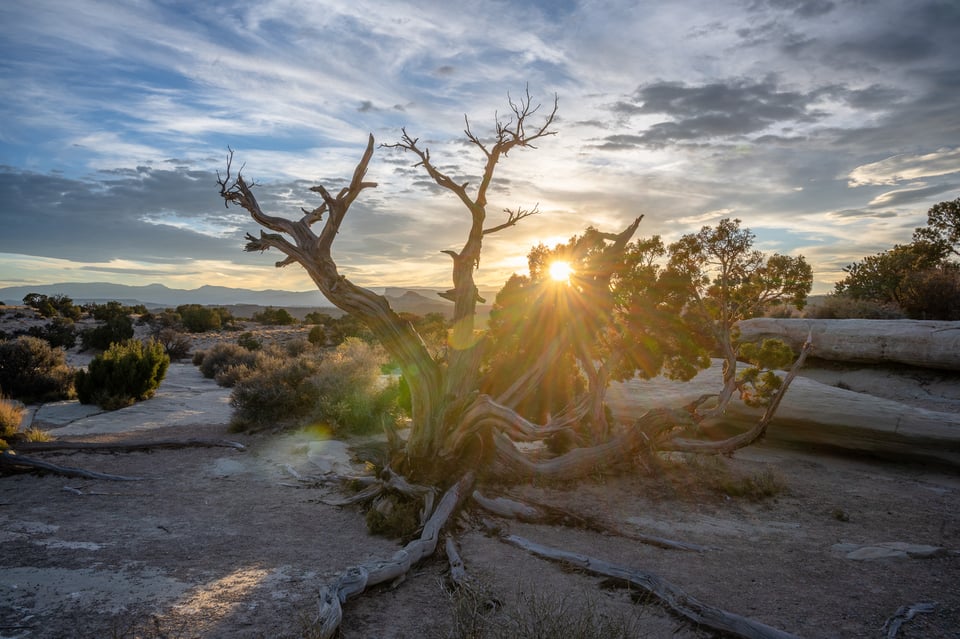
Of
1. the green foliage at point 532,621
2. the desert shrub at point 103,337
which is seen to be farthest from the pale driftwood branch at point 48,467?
the desert shrub at point 103,337

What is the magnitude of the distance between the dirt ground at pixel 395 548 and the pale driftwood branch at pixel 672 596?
0.13m

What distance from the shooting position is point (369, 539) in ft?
23.6

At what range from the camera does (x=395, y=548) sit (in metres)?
6.89

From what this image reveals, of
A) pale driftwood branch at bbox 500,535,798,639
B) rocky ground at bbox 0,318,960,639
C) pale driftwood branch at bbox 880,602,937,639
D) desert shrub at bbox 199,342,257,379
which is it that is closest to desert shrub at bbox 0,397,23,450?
rocky ground at bbox 0,318,960,639

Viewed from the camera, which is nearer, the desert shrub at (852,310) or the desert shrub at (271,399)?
the desert shrub at (271,399)

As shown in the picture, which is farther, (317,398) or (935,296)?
(935,296)

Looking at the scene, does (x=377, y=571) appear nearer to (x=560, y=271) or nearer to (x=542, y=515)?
(x=542, y=515)

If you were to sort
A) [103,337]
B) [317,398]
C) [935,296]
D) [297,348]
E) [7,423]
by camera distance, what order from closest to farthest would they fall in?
[7,423] < [317,398] < [935,296] < [297,348] < [103,337]

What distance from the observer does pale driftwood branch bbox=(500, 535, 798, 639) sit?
4621mm

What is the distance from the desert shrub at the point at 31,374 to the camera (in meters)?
15.5

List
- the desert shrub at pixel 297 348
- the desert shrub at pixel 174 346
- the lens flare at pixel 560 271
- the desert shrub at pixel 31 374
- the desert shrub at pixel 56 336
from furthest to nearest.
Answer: the desert shrub at pixel 174 346 → the desert shrub at pixel 56 336 → the desert shrub at pixel 297 348 → the desert shrub at pixel 31 374 → the lens flare at pixel 560 271

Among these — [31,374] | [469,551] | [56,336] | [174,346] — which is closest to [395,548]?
[469,551]

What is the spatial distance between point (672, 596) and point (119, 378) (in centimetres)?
1587

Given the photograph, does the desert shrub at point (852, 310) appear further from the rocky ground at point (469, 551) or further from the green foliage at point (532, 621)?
the green foliage at point (532, 621)
